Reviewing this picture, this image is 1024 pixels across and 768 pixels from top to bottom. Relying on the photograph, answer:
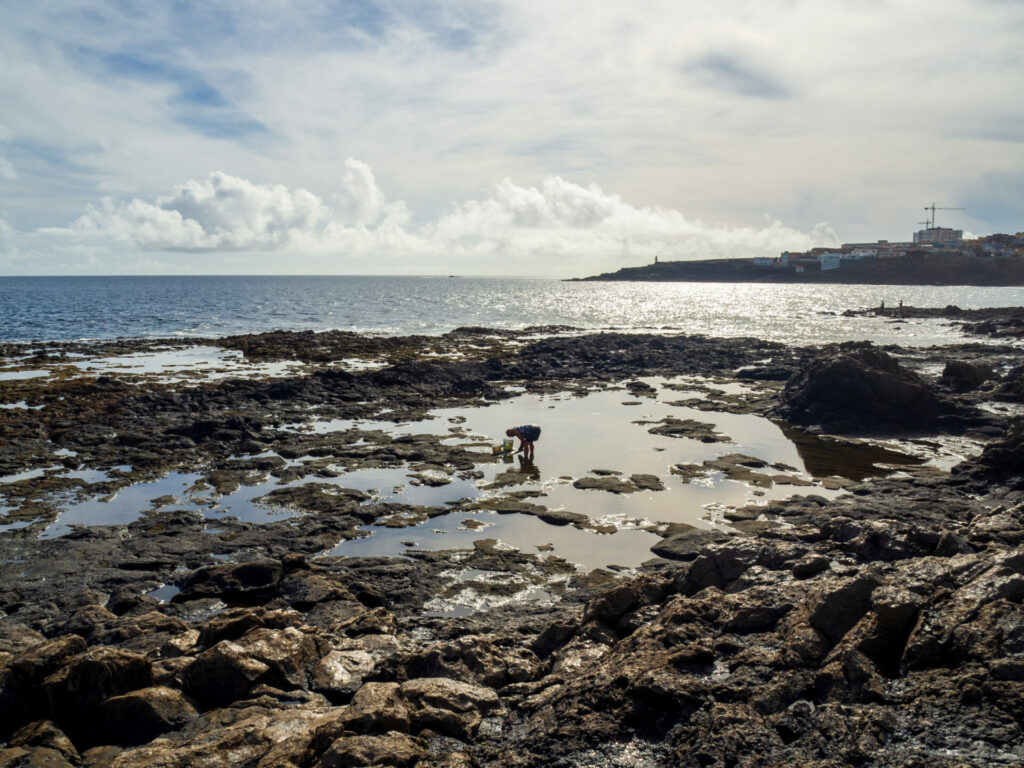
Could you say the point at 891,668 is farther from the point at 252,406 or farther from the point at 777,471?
the point at 252,406

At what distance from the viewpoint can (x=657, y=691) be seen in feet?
21.7

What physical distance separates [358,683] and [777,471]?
49.9 ft

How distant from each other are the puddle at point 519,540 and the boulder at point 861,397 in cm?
1502

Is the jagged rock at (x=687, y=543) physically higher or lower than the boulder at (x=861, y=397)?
lower

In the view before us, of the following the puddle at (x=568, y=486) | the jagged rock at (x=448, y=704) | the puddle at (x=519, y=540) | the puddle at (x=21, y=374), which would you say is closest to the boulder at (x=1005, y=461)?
the puddle at (x=568, y=486)

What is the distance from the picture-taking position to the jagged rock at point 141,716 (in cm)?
743

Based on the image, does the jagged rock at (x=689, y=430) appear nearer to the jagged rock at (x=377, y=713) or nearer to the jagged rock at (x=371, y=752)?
the jagged rock at (x=377, y=713)

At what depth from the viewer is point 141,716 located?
7512 millimetres

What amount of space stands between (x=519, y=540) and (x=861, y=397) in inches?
730

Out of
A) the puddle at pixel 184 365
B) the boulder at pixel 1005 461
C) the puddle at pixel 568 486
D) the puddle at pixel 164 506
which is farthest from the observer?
the puddle at pixel 184 365

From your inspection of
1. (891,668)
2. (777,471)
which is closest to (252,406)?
(777,471)

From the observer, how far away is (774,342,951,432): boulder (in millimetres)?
25703

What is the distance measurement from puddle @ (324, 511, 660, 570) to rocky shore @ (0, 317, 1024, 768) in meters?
0.32

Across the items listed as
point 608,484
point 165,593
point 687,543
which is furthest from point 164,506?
point 687,543
